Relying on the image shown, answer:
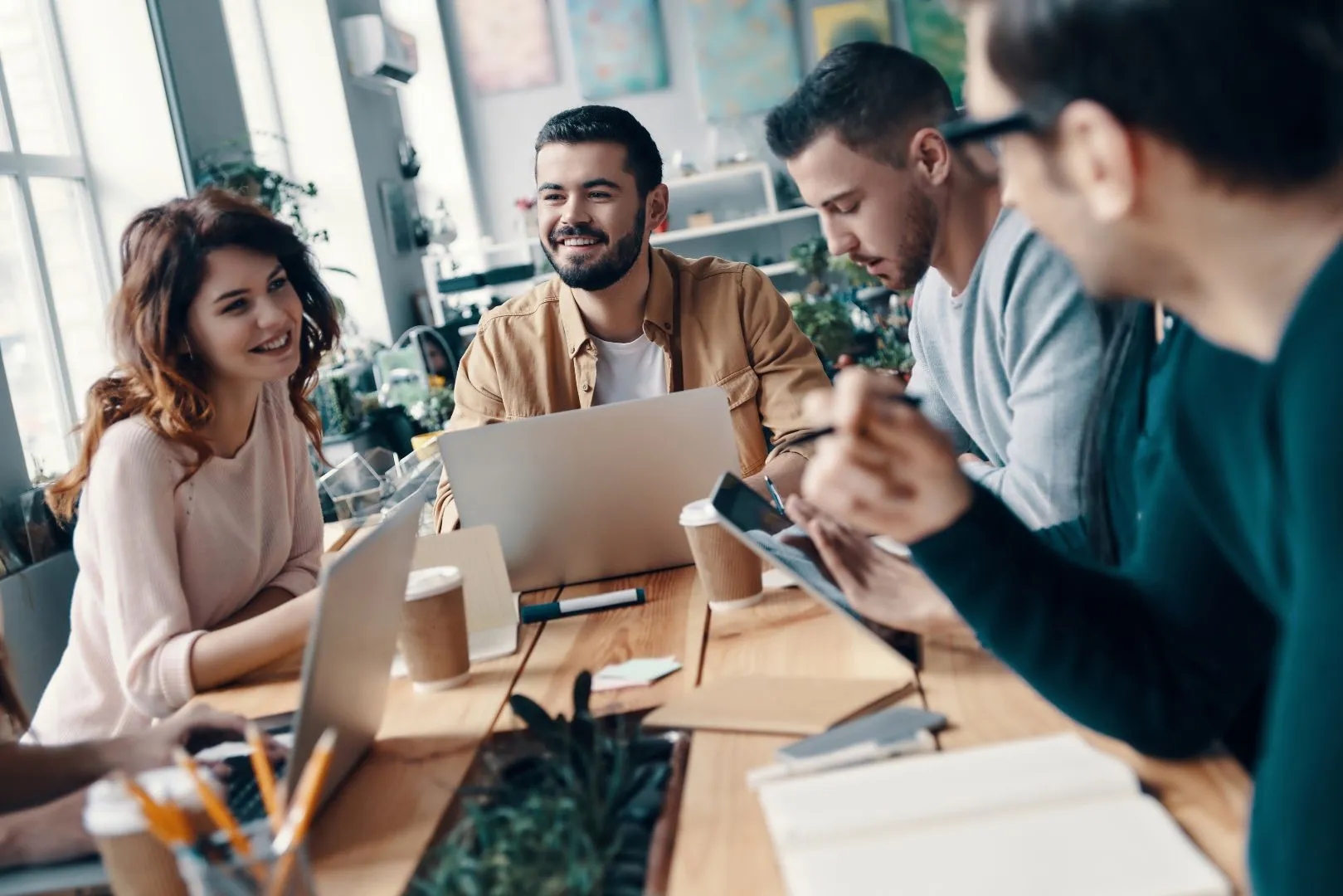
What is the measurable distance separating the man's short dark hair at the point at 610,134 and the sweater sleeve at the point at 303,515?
80 cm

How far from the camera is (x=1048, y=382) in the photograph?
1683 mm

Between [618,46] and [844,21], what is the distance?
139 centimetres

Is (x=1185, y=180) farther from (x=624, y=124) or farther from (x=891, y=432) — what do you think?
(x=624, y=124)

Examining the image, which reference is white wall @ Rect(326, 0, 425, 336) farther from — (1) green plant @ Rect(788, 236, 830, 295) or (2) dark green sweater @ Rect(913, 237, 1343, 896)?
(2) dark green sweater @ Rect(913, 237, 1343, 896)

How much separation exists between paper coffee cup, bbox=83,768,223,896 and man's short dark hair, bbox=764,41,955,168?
4.47ft

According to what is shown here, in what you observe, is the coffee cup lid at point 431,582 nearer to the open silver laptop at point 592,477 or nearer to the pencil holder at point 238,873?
the open silver laptop at point 592,477

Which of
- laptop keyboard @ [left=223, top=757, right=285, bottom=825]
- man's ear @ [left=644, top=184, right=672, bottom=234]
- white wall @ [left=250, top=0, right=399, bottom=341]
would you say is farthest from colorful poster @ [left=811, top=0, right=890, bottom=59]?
laptop keyboard @ [left=223, top=757, right=285, bottom=825]

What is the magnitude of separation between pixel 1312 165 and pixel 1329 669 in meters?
0.28

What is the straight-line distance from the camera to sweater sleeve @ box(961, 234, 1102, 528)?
164cm

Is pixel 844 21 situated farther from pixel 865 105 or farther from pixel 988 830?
pixel 988 830

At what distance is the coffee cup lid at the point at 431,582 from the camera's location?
4.54 ft

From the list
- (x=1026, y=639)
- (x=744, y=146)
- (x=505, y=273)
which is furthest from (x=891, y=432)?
(x=744, y=146)

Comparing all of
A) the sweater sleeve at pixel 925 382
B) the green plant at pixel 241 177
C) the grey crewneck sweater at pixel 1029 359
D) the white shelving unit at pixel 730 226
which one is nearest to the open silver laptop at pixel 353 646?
the grey crewneck sweater at pixel 1029 359

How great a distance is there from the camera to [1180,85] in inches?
28.1
